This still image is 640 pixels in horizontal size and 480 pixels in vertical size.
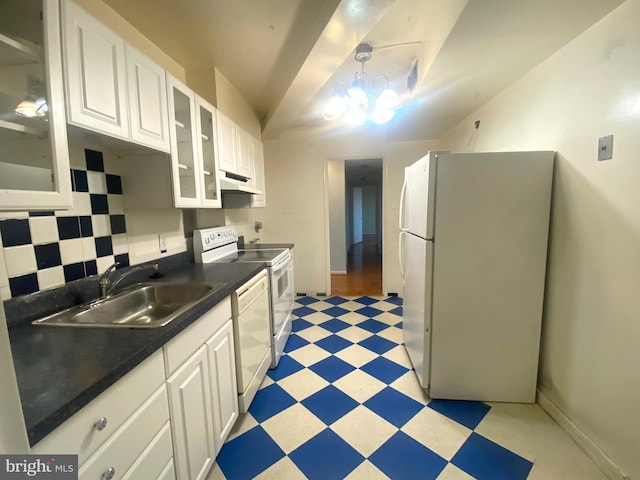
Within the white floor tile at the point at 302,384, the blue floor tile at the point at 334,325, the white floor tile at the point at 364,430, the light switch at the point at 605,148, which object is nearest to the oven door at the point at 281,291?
the white floor tile at the point at 302,384

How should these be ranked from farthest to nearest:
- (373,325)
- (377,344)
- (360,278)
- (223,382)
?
(360,278) → (373,325) → (377,344) → (223,382)

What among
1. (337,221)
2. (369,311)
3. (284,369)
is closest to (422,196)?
(284,369)

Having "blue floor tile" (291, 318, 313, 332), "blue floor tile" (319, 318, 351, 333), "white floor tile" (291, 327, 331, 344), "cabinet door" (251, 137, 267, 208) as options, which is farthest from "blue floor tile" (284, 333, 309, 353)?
"cabinet door" (251, 137, 267, 208)

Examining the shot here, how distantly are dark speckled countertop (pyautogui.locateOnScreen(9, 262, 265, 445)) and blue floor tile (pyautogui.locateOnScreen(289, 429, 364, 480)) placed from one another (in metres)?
Result: 0.96

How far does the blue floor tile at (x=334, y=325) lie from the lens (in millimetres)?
2904

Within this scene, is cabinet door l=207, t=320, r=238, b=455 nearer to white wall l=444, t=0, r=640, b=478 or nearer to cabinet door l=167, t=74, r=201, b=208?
cabinet door l=167, t=74, r=201, b=208

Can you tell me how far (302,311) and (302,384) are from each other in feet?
4.65

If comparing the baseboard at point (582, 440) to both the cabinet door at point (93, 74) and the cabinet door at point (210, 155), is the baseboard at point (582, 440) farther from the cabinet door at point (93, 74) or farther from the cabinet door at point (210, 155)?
the cabinet door at point (93, 74)

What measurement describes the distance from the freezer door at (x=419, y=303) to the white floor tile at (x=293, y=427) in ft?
2.62

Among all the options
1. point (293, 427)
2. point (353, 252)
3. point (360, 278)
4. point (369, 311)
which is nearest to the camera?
point (293, 427)

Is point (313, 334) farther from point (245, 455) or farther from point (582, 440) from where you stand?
point (582, 440)

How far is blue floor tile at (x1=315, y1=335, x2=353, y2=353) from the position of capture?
251 cm

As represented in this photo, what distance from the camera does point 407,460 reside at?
1.41 metres

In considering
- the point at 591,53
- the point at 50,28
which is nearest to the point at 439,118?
the point at 591,53
